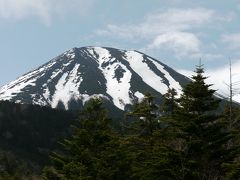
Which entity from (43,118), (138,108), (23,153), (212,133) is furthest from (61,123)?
(212,133)

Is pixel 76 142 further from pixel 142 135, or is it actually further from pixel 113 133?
pixel 142 135

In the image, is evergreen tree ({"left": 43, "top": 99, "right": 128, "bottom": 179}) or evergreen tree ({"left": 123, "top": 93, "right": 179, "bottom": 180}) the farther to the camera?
evergreen tree ({"left": 43, "top": 99, "right": 128, "bottom": 179})

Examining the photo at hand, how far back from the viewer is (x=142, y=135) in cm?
3819

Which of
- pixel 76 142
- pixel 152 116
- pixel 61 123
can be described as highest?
pixel 61 123

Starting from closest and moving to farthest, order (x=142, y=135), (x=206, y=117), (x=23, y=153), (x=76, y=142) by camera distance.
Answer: (x=206, y=117)
(x=76, y=142)
(x=142, y=135)
(x=23, y=153)

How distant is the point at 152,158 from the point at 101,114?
4.59 metres

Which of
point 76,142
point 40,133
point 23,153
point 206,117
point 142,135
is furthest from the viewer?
point 40,133

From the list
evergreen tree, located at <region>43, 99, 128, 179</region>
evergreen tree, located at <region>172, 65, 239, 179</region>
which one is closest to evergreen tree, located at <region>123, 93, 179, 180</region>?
evergreen tree, located at <region>172, 65, 239, 179</region>

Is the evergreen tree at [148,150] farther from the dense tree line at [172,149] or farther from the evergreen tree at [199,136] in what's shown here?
the evergreen tree at [199,136]

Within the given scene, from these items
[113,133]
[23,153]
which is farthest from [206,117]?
[23,153]

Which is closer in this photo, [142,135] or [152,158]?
[152,158]

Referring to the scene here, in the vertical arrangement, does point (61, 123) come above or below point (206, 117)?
above

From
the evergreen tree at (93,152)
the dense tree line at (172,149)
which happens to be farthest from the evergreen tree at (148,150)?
the evergreen tree at (93,152)

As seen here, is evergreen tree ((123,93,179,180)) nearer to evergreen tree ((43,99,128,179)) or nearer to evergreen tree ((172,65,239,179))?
evergreen tree ((172,65,239,179))
